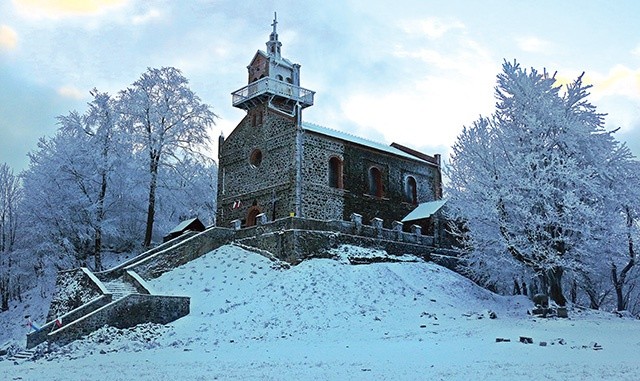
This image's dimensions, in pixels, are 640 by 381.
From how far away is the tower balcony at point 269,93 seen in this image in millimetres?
32250

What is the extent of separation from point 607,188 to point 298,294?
12.4 metres

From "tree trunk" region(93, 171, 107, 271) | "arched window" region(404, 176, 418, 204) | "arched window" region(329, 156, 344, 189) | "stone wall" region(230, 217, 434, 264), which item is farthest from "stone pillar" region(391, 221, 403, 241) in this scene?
"tree trunk" region(93, 171, 107, 271)

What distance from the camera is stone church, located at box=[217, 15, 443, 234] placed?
1169 inches

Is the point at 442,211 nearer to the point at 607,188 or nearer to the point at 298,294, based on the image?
the point at 607,188

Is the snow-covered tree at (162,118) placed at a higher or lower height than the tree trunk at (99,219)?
higher

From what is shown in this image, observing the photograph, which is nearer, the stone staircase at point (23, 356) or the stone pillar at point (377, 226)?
the stone staircase at point (23, 356)

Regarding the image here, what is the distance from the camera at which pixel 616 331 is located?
18.1 m

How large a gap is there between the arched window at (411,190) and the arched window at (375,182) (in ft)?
6.82

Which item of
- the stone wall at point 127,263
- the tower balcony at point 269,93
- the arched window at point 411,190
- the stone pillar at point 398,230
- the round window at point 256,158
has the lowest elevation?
the stone wall at point 127,263

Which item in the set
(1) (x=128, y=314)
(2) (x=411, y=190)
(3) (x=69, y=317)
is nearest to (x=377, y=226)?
(2) (x=411, y=190)

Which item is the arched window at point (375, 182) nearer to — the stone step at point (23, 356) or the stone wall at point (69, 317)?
the stone wall at point (69, 317)

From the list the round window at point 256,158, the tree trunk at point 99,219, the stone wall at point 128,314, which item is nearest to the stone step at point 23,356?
the stone wall at point 128,314

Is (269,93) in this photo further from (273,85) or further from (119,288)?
(119,288)

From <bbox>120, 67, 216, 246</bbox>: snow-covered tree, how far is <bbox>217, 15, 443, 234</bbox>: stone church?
2.30 m
